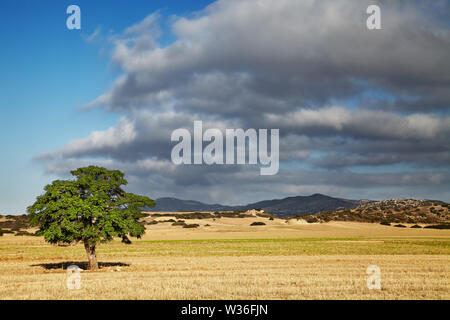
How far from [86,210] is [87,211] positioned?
16cm

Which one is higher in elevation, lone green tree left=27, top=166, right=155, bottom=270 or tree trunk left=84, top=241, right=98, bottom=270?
lone green tree left=27, top=166, right=155, bottom=270

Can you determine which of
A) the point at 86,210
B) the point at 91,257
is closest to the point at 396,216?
the point at 91,257

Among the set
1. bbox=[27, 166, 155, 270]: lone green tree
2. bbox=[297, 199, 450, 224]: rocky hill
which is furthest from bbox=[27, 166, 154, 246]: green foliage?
bbox=[297, 199, 450, 224]: rocky hill

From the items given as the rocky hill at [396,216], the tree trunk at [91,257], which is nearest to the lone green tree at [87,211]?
the tree trunk at [91,257]

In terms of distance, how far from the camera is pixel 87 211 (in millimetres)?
35438

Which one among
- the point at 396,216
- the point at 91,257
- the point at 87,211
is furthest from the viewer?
the point at 396,216

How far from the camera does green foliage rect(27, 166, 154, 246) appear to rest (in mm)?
35375

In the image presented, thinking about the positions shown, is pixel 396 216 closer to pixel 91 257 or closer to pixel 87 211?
pixel 91 257

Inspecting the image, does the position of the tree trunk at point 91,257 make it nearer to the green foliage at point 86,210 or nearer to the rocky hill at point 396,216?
the green foliage at point 86,210

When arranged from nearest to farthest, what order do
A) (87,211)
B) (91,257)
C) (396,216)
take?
1. (87,211)
2. (91,257)
3. (396,216)

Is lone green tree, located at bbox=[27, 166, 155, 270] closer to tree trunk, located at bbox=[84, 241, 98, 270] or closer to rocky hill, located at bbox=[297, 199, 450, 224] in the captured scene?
tree trunk, located at bbox=[84, 241, 98, 270]

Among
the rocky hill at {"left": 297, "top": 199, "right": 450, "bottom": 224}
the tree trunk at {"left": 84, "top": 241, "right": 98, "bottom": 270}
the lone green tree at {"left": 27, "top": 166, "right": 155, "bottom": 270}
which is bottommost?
the rocky hill at {"left": 297, "top": 199, "right": 450, "bottom": 224}

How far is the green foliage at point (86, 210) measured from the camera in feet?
116
